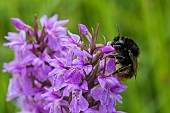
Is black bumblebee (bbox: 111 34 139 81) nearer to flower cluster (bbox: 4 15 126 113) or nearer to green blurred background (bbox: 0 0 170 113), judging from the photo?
flower cluster (bbox: 4 15 126 113)

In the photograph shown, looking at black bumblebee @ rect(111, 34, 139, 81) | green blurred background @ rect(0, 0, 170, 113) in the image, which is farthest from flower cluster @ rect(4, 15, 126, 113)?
green blurred background @ rect(0, 0, 170, 113)

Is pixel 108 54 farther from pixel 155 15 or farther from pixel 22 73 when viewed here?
pixel 155 15

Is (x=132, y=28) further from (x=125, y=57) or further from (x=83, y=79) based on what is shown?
(x=83, y=79)

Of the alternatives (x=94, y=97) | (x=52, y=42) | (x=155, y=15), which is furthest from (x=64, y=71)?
(x=155, y=15)

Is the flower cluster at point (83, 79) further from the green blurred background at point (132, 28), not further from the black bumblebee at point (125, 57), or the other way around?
the green blurred background at point (132, 28)

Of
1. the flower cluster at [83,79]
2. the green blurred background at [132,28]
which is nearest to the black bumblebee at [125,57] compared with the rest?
the flower cluster at [83,79]

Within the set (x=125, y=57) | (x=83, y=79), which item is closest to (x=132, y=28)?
(x=125, y=57)

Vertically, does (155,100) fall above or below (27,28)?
below
